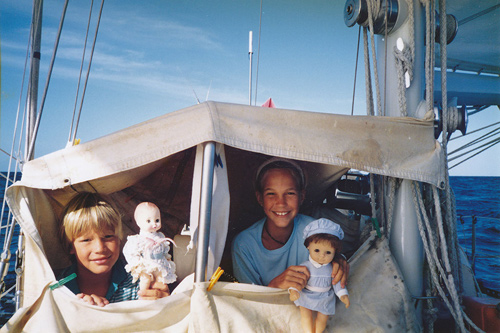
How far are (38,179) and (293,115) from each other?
1.48 metres

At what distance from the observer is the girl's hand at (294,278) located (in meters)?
2.00

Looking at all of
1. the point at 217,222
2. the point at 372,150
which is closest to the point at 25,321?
the point at 217,222

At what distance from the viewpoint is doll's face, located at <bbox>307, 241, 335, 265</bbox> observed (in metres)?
2.01

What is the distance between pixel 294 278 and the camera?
2020 mm

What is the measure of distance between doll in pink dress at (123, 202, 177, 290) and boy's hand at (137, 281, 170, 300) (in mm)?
22

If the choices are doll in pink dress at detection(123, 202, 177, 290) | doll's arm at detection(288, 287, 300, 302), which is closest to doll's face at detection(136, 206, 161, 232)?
doll in pink dress at detection(123, 202, 177, 290)

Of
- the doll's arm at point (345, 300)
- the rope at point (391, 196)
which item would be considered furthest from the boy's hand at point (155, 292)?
the rope at point (391, 196)

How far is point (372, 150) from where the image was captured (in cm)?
220

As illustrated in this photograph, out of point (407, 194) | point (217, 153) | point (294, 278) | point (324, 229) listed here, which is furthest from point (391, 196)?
point (217, 153)

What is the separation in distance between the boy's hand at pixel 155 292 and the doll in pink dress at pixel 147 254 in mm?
22

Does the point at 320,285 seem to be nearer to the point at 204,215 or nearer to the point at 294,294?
the point at 294,294

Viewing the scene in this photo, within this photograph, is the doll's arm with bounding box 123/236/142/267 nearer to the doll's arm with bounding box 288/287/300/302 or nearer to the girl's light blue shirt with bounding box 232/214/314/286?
the girl's light blue shirt with bounding box 232/214/314/286

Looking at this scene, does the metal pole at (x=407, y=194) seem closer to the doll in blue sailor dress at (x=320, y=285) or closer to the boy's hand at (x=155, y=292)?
the doll in blue sailor dress at (x=320, y=285)

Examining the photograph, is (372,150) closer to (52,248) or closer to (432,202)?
(432,202)
